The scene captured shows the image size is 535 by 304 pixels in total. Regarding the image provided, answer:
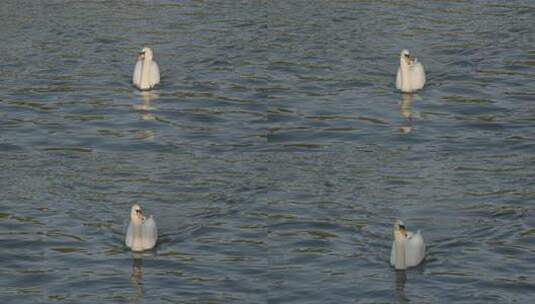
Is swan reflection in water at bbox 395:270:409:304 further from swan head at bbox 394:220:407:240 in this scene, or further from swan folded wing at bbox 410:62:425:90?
swan folded wing at bbox 410:62:425:90

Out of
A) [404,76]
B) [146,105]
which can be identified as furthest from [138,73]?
[404,76]

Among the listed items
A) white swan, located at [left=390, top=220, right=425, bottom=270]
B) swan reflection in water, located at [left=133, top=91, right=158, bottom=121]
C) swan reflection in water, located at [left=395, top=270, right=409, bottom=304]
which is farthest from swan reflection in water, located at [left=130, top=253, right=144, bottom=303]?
swan reflection in water, located at [left=133, top=91, right=158, bottom=121]

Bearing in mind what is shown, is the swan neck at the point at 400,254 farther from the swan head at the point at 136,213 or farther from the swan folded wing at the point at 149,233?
the swan head at the point at 136,213

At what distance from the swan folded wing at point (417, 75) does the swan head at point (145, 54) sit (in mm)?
7116

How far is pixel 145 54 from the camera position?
38.2m

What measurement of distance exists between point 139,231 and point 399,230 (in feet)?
16.4

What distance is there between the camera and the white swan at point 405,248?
84.8 ft

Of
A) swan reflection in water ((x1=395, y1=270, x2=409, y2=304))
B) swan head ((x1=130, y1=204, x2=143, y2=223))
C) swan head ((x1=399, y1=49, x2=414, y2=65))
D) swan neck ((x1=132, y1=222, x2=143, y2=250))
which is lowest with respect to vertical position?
swan reflection in water ((x1=395, y1=270, x2=409, y2=304))

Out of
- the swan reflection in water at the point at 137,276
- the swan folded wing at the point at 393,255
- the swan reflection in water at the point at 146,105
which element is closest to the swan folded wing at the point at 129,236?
the swan reflection in water at the point at 137,276

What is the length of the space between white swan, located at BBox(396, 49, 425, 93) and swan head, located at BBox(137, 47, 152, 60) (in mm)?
6789

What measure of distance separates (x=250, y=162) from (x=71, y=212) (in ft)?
15.9

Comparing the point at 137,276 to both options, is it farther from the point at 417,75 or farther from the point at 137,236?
the point at 417,75

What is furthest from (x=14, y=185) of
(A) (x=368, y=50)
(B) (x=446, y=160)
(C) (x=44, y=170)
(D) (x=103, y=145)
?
(A) (x=368, y=50)

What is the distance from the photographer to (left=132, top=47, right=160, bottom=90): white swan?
124 ft
